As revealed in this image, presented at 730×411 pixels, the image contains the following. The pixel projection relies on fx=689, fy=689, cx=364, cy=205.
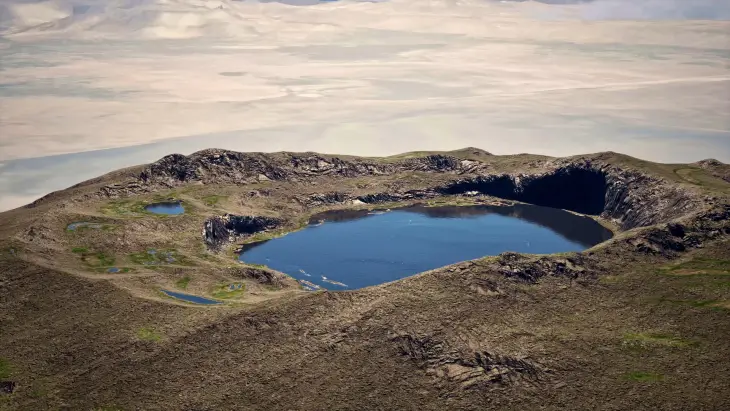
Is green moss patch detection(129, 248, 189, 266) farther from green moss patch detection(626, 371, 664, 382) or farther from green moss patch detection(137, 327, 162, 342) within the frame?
green moss patch detection(626, 371, 664, 382)

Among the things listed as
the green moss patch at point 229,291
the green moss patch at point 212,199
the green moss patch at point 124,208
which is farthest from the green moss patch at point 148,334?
the green moss patch at point 212,199

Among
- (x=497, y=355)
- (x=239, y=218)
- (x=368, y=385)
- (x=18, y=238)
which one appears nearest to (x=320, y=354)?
(x=368, y=385)

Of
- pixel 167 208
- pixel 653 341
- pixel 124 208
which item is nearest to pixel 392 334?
pixel 653 341

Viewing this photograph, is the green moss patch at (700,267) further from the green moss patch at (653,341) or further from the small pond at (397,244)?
the small pond at (397,244)

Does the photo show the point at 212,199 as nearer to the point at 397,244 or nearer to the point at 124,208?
the point at 124,208

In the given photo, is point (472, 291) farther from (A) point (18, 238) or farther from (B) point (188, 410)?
(A) point (18, 238)
